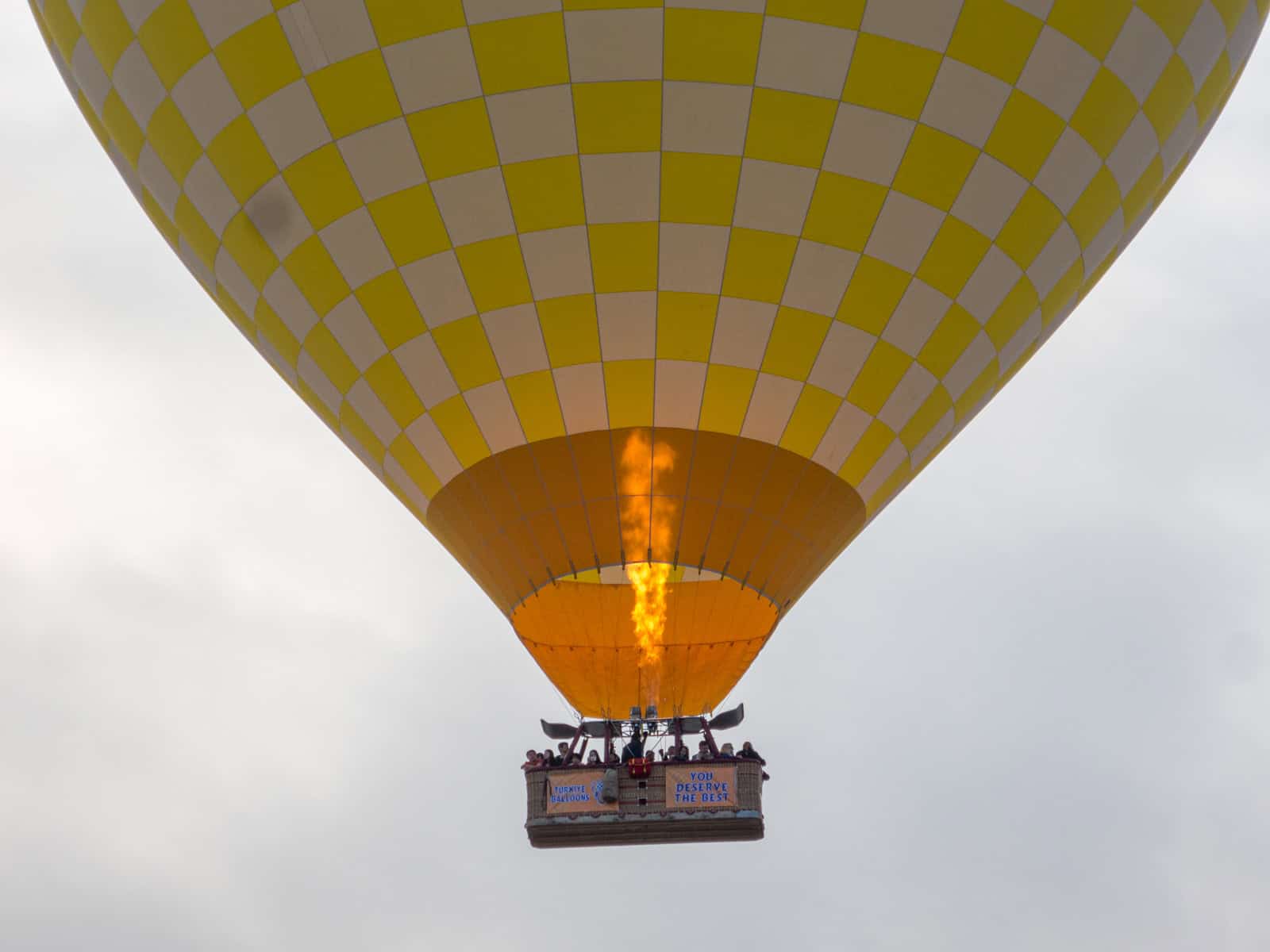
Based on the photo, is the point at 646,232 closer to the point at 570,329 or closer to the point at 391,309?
the point at 570,329

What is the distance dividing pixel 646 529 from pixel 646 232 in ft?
5.82

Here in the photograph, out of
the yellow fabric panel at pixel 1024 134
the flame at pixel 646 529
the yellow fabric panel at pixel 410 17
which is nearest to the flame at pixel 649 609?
the flame at pixel 646 529

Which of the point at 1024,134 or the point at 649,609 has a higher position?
the point at 1024,134

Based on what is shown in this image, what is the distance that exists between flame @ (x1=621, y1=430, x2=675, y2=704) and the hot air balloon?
2 cm

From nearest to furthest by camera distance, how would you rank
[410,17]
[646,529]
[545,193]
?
[410,17], [545,193], [646,529]

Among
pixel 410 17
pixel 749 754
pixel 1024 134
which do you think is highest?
pixel 410 17

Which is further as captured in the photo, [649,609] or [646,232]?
[649,609]

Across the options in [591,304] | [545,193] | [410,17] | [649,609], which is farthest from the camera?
[649,609]

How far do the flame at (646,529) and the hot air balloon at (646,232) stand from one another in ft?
0.06

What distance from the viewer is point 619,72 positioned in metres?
10.5

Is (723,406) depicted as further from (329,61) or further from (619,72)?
(329,61)

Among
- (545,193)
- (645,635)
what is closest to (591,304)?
(545,193)

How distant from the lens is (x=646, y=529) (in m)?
11.5

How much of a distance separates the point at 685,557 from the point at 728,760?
Result: 1.22 metres
